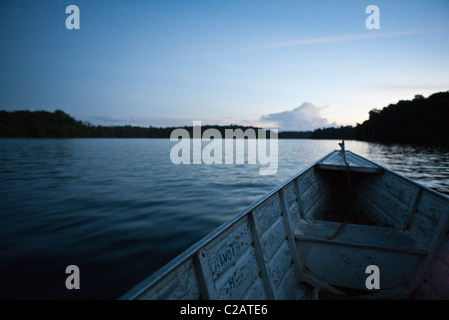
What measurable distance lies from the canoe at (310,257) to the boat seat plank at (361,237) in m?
0.01

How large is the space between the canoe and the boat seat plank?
0.01 m

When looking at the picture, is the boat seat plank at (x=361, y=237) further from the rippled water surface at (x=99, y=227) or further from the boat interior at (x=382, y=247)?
the rippled water surface at (x=99, y=227)

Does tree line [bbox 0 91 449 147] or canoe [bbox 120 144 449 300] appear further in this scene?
tree line [bbox 0 91 449 147]

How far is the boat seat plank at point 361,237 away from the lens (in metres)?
3.18

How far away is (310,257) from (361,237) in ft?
3.02

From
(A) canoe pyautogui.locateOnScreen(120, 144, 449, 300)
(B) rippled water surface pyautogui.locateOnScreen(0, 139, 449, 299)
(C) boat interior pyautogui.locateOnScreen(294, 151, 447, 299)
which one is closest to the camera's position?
(A) canoe pyautogui.locateOnScreen(120, 144, 449, 300)

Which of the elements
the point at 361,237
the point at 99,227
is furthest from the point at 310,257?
the point at 99,227

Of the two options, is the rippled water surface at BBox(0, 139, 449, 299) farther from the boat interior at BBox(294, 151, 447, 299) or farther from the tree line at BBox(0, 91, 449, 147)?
the tree line at BBox(0, 91, 449, 147)

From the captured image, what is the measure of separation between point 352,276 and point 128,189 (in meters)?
9.05

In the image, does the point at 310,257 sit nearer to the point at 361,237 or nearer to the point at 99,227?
the point at 361,237

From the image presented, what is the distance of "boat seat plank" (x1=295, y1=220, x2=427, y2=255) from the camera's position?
318 centimetres

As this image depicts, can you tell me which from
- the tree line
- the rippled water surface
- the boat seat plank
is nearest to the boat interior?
the boat seat plank

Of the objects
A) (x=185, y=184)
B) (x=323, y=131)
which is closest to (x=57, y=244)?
(x=185, y=184)
